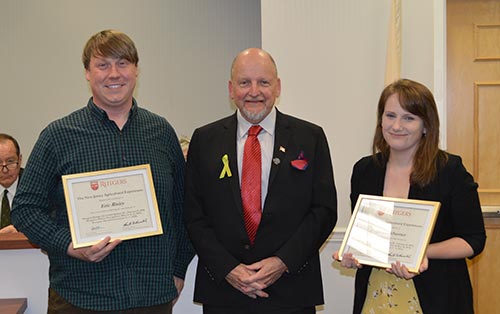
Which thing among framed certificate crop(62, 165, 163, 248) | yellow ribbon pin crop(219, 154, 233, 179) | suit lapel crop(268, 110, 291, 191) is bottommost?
framed certificate crop(62, 165, 163, 248)

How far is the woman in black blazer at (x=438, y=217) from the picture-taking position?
2230 millimetres

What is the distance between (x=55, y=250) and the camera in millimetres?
2150

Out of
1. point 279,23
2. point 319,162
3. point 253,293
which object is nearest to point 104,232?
point 253,293

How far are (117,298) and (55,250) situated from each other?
295 mm

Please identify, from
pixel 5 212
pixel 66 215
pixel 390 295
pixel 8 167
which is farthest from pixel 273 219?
pixel 8 167

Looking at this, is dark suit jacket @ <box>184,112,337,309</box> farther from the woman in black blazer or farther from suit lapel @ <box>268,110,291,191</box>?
the woman in black blazer

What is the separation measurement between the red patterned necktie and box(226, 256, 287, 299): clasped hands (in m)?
0.11

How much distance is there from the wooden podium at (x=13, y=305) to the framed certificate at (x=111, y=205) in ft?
2.81

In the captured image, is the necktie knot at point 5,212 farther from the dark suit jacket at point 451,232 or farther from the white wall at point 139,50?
the dark suit jacket at point 451,232

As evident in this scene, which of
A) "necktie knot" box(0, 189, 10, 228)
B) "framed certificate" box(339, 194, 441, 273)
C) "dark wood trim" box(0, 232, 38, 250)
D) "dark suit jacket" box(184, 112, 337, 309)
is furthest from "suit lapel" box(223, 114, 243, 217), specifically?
"necktie knot" box(0, 189, 10, 228)

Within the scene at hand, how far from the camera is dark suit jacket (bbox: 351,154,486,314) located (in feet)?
7.32

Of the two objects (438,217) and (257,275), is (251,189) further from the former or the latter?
(438,217)

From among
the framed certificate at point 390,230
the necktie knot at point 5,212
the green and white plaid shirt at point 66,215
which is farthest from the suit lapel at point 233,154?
the necktie knot at point 5,212

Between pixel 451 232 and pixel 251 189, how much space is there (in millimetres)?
825
